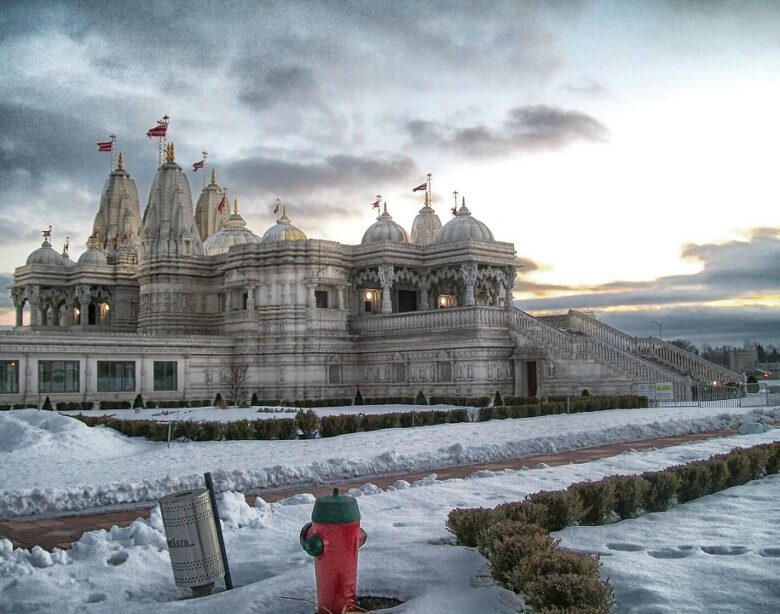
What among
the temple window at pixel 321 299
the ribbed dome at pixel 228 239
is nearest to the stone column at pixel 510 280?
the temple window at pixel 321 299

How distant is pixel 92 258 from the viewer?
6312 centimetres

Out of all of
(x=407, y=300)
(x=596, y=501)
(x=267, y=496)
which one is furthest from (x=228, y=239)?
(x=596, y=501)

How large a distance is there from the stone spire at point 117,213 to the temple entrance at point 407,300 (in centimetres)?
2830

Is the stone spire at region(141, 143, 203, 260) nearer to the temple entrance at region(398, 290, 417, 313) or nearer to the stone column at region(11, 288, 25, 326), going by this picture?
the temple entrance at region(398, 290, 417, 313)

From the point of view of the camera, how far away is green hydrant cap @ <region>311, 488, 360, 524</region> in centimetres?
734

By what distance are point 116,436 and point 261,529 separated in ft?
42.8

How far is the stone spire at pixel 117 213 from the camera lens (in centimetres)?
7225

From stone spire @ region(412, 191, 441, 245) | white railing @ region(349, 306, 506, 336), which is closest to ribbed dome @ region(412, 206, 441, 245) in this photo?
stone spire @ region(412, 191, 441, 245)

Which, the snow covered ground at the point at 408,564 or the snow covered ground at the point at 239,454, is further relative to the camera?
the snow covered ground at the point at 239,454

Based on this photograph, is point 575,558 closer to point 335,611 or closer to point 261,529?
point 335,611

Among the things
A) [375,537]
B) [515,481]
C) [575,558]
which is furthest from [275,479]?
[575,558]

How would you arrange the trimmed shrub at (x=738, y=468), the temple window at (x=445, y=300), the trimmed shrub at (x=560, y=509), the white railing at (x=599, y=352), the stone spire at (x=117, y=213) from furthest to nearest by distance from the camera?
the stone spire at (x=117, y=213) → the temple window at (x=445, y=300) → the white railing at (x=599, y=352) → the trimmed shrub at (x=738, y=468) → the trimmed shrub at (x=560, y=509)

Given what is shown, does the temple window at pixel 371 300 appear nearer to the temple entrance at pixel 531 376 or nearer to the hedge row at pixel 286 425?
the temple entrance at pixel 531 376

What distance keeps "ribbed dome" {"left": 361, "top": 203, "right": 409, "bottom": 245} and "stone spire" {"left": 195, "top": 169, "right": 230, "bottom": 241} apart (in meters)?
23.3
